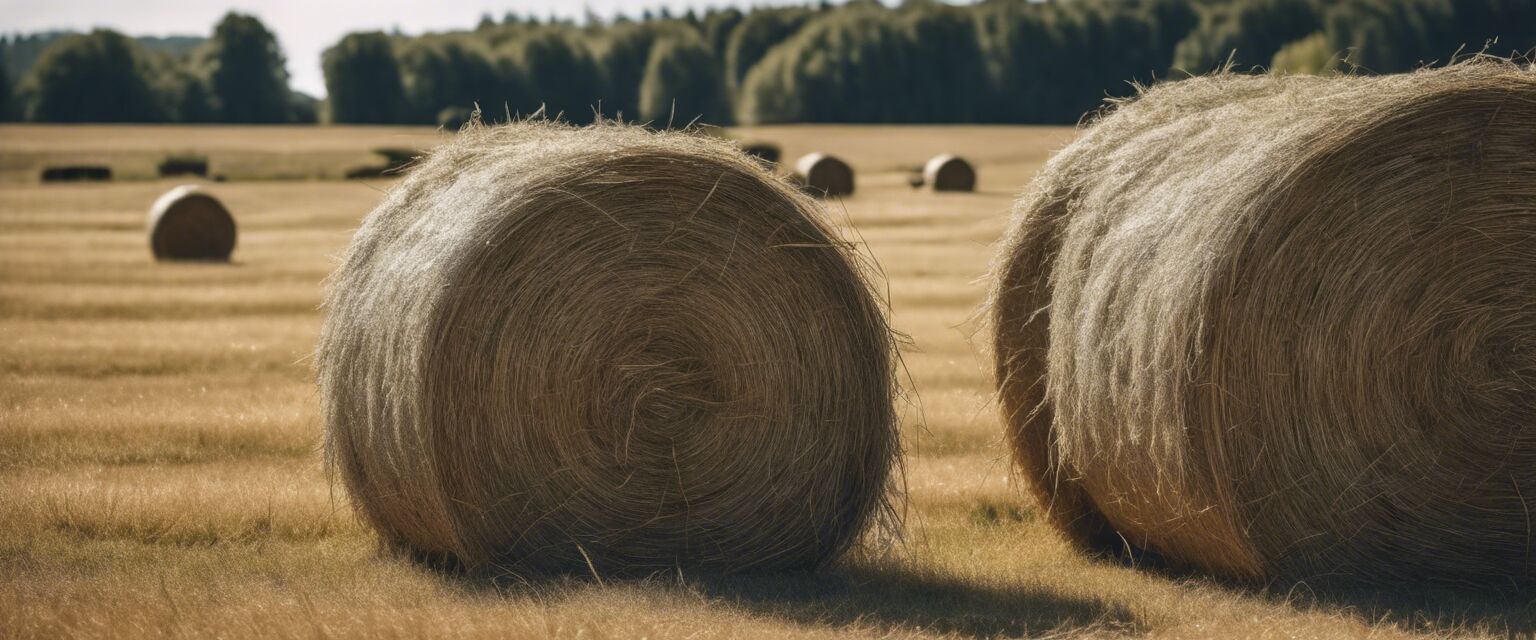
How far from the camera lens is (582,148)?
669cm

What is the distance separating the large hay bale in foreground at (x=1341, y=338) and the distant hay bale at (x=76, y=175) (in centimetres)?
3958

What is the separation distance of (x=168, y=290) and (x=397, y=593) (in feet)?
47.2

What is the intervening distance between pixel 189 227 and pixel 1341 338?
20246 millimetres

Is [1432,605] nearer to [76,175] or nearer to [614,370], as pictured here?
[614,370]

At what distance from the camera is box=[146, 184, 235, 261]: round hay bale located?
76.6 ft

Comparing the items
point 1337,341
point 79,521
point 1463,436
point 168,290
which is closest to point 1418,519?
point 1463,436

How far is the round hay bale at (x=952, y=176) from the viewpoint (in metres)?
39.7

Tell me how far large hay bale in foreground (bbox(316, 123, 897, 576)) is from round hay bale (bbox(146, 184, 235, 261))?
1765 cm

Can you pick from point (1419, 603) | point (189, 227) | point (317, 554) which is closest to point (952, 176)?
point (189, 227)

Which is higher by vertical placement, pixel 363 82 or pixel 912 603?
pixel 363 82

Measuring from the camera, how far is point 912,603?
6301 millimetres

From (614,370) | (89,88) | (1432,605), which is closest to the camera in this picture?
(1432,605)

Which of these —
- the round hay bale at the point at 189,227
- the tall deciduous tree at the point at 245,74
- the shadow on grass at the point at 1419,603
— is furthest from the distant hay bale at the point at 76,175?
the tall deciduous tree at the point at 245,74

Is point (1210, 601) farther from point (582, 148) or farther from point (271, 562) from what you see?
point (271, 562)
